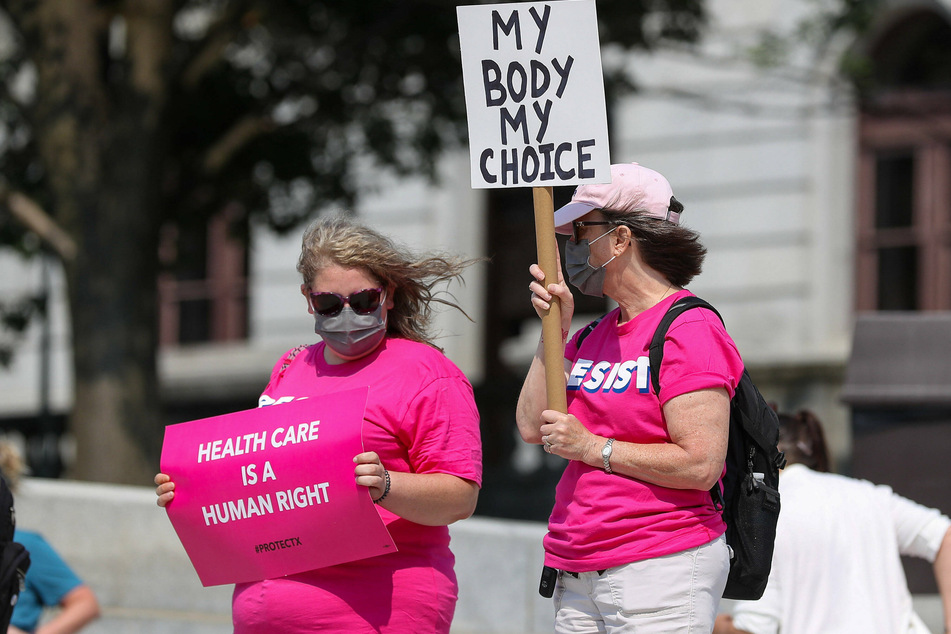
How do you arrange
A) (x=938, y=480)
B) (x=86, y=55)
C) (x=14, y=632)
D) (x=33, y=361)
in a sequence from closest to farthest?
(x=14, y=632), (x=938, y=480), (x=86, y=55), (x=33, y=361)

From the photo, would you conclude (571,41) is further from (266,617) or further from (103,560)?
(103,560)

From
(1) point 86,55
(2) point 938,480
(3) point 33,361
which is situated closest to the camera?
(2) point 938,480

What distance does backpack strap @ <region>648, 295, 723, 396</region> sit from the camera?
308 cm

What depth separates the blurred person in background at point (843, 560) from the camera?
3.88 metres

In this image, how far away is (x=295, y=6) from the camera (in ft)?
34.3

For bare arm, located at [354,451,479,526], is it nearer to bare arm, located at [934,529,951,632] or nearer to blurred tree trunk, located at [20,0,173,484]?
bare arm, located at [934,529,951,632]

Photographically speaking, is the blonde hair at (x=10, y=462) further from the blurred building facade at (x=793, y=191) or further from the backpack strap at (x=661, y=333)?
the blurred building facade at (x=793, y=191)

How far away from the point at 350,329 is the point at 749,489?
3.48 ft

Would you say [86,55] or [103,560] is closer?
[103,560]

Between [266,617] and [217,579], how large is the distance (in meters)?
0.22

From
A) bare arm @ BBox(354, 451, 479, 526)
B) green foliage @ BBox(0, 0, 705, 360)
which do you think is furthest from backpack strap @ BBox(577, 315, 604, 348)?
green foliage @ BBox(0, 0, 705, 360)

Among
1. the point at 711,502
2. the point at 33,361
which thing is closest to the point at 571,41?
the point at 711,502

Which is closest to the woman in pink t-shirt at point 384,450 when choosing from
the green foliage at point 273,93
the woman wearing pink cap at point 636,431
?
the woman wearing pink cap at point 636,431

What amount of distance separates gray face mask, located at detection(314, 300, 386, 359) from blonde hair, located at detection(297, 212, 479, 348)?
118 millimetres
